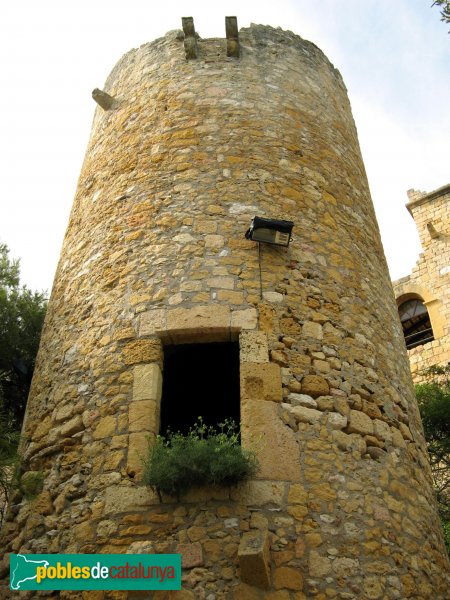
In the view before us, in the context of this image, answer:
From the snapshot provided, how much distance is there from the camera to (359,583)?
158 inches

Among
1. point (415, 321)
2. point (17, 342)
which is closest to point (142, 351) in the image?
point (17, 342)

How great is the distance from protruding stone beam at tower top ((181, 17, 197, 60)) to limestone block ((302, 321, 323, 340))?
3.87 metres

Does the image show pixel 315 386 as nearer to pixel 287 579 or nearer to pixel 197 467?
pixel 197 467

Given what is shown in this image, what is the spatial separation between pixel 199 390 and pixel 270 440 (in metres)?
3.13

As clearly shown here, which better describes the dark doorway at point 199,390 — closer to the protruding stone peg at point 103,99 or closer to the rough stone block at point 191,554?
the rough stone block at point 191,554

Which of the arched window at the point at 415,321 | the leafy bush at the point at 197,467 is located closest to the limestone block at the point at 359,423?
the leafy bush at the point at 197,467

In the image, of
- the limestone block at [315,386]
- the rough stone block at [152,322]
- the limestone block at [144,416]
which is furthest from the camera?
the rough stone block at [152,322]

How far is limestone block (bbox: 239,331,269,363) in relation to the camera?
15.7 feet

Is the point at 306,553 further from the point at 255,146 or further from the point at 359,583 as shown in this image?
the point at 255,146

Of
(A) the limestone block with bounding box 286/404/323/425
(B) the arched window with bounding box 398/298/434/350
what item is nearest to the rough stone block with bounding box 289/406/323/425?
(A) the limestone block with bounding box 286/404/323/425

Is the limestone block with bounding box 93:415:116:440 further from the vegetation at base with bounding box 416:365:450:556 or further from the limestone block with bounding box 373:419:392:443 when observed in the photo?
the vegetation at base with bounding box 416:365:450:556

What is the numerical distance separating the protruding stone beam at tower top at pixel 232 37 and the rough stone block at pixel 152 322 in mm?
3750

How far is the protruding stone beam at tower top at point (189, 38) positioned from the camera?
7324 millimetres

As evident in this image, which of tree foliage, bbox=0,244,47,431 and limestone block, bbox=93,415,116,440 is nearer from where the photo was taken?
limestone block, bbox=93,415,116,440
